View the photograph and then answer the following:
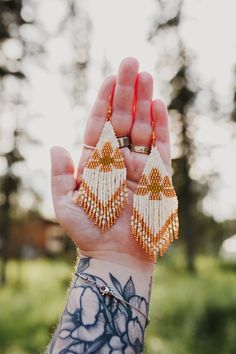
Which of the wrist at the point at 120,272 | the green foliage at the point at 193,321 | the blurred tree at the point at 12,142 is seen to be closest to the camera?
the wrist at the point at 120,272

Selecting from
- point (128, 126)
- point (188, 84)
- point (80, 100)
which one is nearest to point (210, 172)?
point (188, 84)

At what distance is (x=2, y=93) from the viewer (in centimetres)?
1641

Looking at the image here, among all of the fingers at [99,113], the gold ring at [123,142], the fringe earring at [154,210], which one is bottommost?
the fringe earring at [154,210]

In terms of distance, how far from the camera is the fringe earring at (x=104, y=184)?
6.12 ft

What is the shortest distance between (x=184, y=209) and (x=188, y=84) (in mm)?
5294

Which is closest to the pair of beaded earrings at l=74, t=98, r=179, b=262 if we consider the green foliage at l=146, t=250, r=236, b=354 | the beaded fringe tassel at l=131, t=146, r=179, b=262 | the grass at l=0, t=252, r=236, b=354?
the beaded fringe tassel at l=131, t=146, r=179, b=262

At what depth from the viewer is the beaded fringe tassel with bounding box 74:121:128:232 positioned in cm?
187

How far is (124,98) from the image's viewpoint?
1926 mm

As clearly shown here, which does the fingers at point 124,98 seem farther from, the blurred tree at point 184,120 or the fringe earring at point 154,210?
the blurred tree at point 184,120

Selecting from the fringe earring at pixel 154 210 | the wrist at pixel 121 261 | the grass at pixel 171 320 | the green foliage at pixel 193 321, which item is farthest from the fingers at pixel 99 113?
the green foliage at pixel 193 321

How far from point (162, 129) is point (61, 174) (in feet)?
1.37

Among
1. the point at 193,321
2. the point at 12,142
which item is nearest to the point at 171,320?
the point at 193,321

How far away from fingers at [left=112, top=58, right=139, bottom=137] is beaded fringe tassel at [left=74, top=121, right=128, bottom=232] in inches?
2.1

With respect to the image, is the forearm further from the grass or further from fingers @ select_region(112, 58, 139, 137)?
the grass
